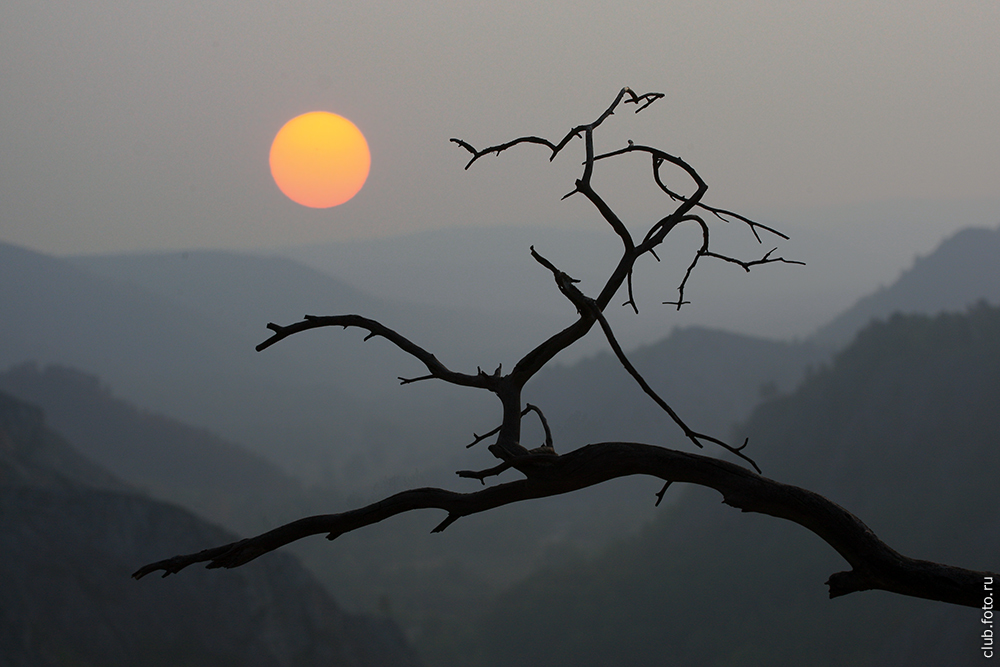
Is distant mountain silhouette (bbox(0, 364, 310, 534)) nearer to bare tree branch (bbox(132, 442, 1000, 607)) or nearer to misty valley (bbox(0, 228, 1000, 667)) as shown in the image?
misty valley (bbox(0, 228, 1000, 667))

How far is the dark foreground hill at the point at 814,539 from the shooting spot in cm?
8938

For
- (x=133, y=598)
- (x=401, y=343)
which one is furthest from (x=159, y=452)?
(x=401, y=343)

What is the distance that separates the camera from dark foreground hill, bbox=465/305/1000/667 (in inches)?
3519

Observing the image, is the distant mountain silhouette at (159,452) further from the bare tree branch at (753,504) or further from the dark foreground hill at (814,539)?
the bare tree branch at (753,504)

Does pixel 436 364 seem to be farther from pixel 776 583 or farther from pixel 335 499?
pixel 335 499

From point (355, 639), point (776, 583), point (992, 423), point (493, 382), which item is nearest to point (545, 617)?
point (776, 583)

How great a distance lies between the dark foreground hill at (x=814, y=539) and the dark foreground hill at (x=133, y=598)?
112 feet

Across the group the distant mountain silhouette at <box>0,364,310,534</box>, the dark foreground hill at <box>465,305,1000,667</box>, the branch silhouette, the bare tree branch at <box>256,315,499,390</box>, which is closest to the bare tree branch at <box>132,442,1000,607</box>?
the branch silhouette

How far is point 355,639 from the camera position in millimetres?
79125

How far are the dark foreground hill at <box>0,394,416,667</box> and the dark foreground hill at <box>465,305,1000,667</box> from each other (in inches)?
1342

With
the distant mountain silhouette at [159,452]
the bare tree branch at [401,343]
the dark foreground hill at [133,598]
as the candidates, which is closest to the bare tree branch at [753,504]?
the bare tree branch at [401,343]

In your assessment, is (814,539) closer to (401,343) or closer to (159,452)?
(401,343)

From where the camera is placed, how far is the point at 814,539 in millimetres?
98625

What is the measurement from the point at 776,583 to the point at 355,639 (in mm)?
52861
